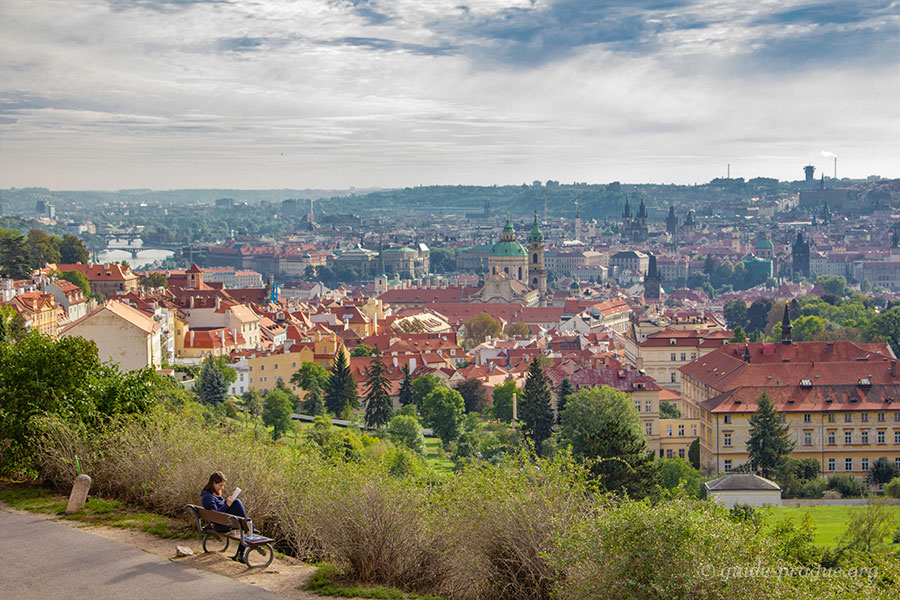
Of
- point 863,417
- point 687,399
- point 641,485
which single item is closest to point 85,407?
point 641,485

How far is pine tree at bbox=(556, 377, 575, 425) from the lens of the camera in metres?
46.3

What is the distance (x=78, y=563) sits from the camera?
9508 millimetres

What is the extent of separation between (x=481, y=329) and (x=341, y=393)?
34.7 metres

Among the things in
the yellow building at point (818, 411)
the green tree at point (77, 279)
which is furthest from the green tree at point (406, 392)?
the green tree at point (77, 279)

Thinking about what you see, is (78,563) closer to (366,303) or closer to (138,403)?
(138,403)

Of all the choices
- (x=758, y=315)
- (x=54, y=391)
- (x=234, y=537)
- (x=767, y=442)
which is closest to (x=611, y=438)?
(x=767, y=442)

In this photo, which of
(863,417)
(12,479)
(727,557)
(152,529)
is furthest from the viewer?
(863,417)

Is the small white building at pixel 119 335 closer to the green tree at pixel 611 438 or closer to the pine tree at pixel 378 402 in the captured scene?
the pine tree at pixel 378 402

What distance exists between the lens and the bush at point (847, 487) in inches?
1464

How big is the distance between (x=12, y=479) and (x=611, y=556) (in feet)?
24.1

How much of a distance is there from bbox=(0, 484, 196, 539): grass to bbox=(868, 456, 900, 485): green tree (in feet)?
108

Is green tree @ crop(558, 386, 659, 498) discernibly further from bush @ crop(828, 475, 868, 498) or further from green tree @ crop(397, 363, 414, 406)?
green tree @ crop(397, 363, 414, 406)

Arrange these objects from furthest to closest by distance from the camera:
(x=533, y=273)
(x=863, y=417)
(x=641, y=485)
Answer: (x=533, y=273), (x=863, y=417), (x=641, y=485)

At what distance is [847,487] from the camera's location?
1473 inches
